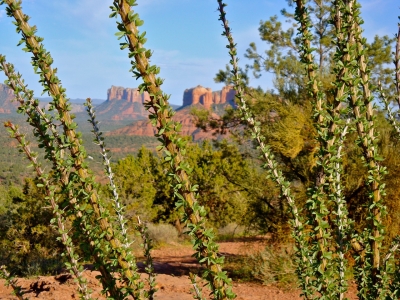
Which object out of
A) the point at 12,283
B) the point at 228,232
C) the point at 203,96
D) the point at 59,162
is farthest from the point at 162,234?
the point at 203,96

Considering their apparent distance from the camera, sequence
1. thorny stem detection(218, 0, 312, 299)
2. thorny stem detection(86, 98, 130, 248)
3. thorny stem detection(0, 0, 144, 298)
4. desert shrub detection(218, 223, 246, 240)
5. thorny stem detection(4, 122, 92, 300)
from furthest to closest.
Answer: desert shrub detection(218, 223, 246, 240), thorny stem detection(86, 98, 130, 248), thorny stem detection(218, 0, 312, 299), thorny stem detection(4, 122, 92, 300), thorny stem detection(0, 0, 144, 298)

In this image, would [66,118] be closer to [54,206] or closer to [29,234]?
[54,206]

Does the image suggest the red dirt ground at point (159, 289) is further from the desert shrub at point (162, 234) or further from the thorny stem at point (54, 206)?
the desert shrub at point (162, 234)

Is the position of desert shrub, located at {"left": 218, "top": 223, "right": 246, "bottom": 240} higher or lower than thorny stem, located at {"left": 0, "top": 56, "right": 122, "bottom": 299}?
lower

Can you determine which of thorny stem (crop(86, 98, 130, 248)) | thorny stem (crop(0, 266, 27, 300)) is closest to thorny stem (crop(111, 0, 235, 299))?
thorny stem (crop(86, 98, 130, 248))

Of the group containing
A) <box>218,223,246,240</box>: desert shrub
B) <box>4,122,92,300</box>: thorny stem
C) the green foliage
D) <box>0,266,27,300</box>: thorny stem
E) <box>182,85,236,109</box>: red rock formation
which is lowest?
<box>218,223,246,240</box>: desert shrub

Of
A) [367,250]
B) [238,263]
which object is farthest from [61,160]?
[238,263]

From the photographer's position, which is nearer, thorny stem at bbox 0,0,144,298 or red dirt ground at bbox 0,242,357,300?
thorny stem at bbox 0,0,144,298

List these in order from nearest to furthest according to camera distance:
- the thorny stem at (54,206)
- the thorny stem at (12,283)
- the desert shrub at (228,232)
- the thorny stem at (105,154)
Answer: the thorny stem at (54,206), the thorny stem at (105,154), the thorny stem at (12,283), the desert shrub at (228,232)

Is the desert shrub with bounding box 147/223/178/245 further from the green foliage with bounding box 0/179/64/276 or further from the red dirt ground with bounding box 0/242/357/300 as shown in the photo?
the red dirt ground with bounding box 0/242/357/300

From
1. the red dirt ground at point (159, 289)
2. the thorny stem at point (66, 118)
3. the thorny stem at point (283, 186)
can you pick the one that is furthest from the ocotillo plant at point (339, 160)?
the red dirt ground at point (159, 289)

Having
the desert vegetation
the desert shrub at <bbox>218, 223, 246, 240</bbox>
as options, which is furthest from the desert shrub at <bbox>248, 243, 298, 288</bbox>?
the desert shrub at <bbox>218, 223, 246, 240</bbox>

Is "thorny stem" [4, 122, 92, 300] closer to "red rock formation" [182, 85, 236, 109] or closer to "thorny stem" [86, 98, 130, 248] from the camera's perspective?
"thorny stem" [86, 98, 130, 248]

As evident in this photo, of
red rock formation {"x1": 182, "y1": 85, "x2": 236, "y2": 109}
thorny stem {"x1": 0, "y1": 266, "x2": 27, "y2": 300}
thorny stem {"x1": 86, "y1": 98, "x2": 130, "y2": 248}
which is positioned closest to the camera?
thorny stem {"x1": 86, "y1": 98, "x2": 130, "y2": 248}
